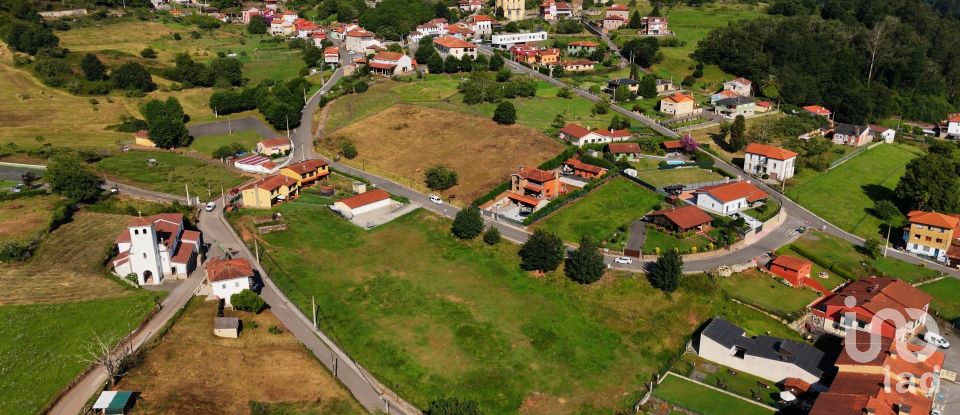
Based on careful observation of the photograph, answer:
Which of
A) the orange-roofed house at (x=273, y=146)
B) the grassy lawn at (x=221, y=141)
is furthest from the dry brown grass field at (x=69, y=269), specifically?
the grassy lawn at (x=221, y=141)

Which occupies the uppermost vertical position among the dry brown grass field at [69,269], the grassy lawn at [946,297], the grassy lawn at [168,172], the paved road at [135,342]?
the grassy lawn at [168,172]

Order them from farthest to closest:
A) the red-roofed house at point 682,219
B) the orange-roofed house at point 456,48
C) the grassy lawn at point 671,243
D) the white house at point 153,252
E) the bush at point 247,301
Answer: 1. the orange-roofed house at point 456,48
2. the red-roofed house at point 682,219
3. the grassy lawn at point 671,243
4. the white house at point 153,252
5. the bush at point 247,301

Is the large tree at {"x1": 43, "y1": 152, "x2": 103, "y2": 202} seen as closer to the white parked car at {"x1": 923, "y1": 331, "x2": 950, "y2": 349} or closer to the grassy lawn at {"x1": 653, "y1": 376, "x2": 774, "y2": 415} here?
the grassy lawn at {"x1": 653, "y1": 376, "x2": 774, "y2": 415}

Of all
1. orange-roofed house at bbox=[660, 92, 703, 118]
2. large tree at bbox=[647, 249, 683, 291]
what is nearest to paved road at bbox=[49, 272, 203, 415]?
large tree at bbox=[647, 249, 683, 291]

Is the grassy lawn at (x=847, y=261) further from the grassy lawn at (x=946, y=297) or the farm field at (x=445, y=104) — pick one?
the farm field at (x=445, y=104)

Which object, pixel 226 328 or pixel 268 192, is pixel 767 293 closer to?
pixel 226 328

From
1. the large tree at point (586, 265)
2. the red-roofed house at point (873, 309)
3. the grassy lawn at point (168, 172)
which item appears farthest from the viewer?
the grassy lawn at point (168, 172)
